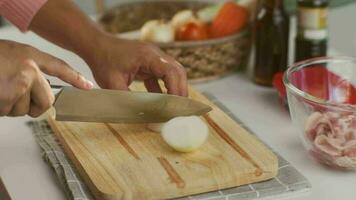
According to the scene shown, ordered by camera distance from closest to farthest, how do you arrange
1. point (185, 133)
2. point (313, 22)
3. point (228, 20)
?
point (185, 133), point (313, 22), point (228, 20)

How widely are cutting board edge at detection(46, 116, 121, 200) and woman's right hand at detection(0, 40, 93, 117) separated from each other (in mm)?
93

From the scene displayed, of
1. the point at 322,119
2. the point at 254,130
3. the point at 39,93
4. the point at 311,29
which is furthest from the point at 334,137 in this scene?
the point at 39,93

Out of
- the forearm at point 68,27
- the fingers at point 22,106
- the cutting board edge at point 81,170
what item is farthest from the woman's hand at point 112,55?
the fingers at point 22,106

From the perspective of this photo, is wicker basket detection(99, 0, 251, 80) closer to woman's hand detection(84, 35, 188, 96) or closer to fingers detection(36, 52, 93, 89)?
woman's hand detection(84, 35, 188, 96)

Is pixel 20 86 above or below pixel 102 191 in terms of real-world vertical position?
above

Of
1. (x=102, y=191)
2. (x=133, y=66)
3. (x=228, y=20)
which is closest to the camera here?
(x=102, y=191)

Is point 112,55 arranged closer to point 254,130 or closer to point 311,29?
point 254,130

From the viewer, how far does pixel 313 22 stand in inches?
50.1

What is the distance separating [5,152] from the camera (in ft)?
3.67

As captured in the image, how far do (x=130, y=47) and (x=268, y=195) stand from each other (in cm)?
35

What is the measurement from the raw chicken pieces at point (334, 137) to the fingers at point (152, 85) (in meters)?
0.27

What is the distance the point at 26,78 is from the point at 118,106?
0.19 m

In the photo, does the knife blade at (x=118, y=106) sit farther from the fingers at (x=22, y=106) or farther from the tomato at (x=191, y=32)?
the tomato at (x=191, y=32)

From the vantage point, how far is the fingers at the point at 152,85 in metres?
1.19
